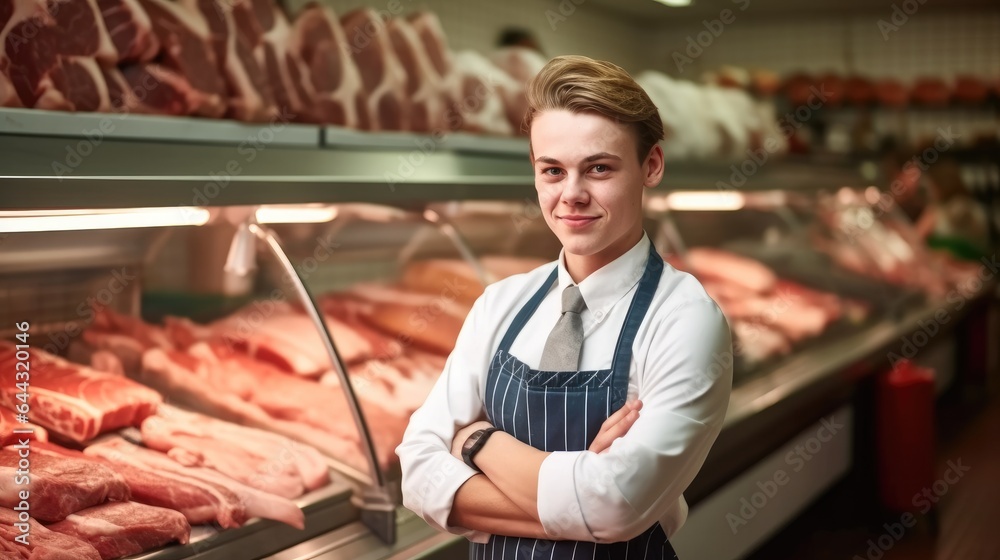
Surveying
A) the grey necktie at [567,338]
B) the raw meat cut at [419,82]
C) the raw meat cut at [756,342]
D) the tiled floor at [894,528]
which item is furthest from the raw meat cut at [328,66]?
the tiled floor at [894,528]

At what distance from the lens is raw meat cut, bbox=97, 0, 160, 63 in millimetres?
2092

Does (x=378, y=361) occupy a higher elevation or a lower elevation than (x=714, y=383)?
lower

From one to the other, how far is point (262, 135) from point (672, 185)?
195cm

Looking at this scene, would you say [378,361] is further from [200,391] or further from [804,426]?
[804,426]

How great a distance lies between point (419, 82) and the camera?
3.02 meters

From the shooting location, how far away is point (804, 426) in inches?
151

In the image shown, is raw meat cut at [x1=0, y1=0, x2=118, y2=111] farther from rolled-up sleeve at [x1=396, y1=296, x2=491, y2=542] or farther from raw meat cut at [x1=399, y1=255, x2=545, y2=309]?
raw meat cut at [x1=399, y1=255, x2=545, y2=309]

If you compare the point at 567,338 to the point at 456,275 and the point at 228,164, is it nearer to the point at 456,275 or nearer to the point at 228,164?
the point at 228,164

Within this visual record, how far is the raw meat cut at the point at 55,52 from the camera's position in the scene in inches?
74.4

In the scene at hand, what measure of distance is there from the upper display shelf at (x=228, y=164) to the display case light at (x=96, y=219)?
8 cm

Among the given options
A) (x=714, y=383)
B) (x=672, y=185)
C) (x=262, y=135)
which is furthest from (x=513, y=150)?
(x=714, y=383)

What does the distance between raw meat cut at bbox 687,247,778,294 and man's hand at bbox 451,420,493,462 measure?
3.12 meters

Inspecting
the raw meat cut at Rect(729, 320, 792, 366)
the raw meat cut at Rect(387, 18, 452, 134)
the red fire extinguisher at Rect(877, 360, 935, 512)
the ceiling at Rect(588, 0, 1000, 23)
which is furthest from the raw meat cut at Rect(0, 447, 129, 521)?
the ceiling at Rect(588, 0, 1000, 23)

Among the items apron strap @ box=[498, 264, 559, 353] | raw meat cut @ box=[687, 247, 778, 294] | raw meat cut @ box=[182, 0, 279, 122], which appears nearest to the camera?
apron strap @ box=[498, 264, 559, 353]
